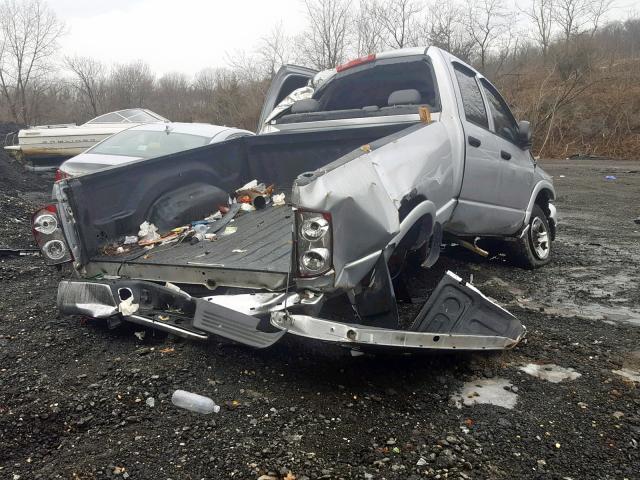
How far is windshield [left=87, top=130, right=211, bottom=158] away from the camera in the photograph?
7359mm

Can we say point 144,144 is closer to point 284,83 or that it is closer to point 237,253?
point 284,83

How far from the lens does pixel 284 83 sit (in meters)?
5.77

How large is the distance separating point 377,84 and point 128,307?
123 inches

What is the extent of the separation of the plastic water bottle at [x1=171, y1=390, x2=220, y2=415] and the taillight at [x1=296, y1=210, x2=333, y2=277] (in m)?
0.79

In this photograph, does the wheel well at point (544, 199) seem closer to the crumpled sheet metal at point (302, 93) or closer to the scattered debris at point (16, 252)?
the crumpled sheet metal at point (302, 93)

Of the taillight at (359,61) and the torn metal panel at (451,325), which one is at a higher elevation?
the taillight at (359,61)

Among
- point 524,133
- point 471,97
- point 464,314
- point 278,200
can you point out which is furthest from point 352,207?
point 524,133

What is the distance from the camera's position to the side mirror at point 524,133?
512 centimetres

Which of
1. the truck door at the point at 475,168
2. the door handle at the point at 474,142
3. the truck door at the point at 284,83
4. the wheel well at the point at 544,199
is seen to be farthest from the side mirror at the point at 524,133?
the truck door at the point at 284,83

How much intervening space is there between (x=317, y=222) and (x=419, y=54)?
2.63 m

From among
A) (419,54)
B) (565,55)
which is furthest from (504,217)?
(565,55)

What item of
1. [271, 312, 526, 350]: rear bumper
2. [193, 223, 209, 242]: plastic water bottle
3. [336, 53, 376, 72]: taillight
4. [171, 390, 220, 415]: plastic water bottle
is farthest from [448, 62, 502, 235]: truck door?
[171, 390, 220, 415]: plastic water bottle

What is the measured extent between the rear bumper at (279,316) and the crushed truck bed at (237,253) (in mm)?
168

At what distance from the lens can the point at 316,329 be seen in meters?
2.43
